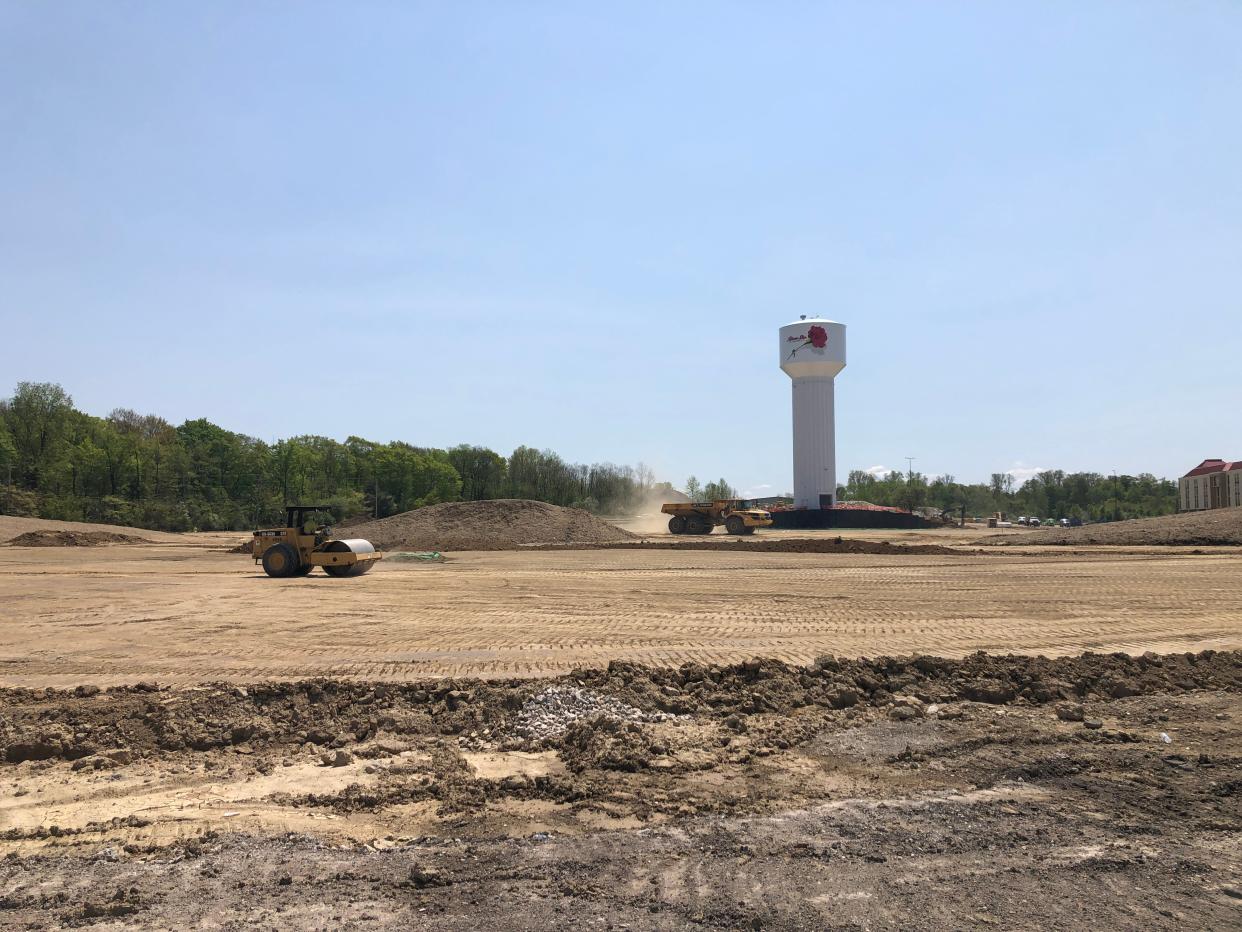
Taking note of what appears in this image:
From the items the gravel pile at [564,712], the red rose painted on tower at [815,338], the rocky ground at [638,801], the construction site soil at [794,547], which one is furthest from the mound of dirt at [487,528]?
the red rose painted on tower at [815,338]

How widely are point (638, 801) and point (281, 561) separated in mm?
21394

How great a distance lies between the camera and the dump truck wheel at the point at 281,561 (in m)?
26.2

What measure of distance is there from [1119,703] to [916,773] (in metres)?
3.88

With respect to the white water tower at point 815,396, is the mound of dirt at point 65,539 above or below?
below

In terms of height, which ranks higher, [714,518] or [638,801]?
[714,518]

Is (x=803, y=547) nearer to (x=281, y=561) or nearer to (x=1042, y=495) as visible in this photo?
(x=281, y=561)

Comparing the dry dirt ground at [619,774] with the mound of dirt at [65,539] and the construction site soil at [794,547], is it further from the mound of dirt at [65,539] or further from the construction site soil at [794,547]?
the mound of dirt at [65,539]

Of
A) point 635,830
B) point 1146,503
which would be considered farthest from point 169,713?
point 1146,503

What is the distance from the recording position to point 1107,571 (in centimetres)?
2739

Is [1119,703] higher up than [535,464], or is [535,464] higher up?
[535,464]

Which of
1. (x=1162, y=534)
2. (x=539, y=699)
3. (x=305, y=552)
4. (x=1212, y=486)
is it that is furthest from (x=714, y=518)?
(x=539, y=699)

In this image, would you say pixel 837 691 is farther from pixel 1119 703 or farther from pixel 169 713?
pixel 169 713

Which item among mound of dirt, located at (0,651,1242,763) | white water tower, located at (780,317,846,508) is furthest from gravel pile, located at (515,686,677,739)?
white water tower, located at (780,317,846,508)

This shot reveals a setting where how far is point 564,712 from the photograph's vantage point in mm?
9625
